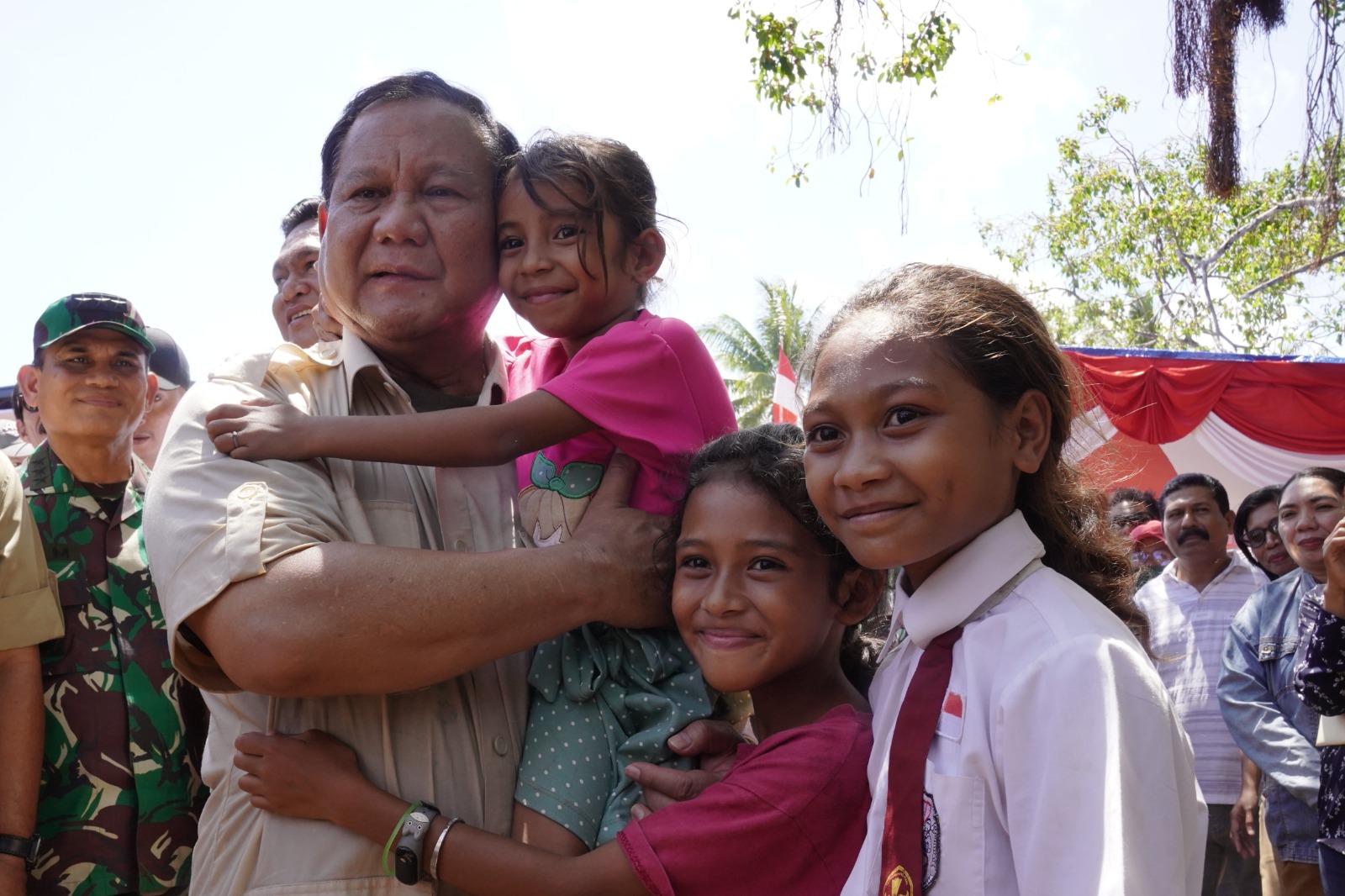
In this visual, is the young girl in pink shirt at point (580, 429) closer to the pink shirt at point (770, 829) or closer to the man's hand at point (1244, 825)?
the pink shirt at point (770, 829)

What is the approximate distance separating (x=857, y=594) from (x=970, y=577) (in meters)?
0.52

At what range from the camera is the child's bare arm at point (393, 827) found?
2.05 m

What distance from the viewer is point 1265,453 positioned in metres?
11.7

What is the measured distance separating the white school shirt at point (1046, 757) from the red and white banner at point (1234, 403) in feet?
32.4

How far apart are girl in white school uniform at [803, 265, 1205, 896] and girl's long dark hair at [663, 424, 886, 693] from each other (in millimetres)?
197

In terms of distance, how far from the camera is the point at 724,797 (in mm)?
2078

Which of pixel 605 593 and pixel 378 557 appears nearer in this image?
pixel 378 557

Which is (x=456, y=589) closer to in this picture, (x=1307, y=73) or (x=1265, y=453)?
(x=1307, y=73)

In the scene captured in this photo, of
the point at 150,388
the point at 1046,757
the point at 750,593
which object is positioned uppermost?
the point at 150,388

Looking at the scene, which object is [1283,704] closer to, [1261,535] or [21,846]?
[1261,535]

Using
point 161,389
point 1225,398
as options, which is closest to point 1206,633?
point 1225,398

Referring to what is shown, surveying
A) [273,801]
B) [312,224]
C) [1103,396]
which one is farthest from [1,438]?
[1103,396]

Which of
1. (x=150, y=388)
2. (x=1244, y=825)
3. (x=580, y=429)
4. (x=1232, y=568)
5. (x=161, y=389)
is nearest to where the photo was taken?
(x=580, y=429)

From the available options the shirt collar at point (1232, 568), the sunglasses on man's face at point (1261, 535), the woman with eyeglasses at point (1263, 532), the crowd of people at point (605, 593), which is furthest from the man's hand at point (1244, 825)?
the crowd of people at point (605, 593)
